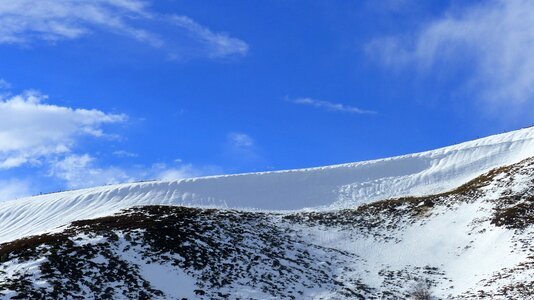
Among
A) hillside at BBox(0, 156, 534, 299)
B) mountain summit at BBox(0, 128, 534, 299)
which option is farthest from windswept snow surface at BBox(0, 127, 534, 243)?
hillside at BBox(0, 156, 534, 299)

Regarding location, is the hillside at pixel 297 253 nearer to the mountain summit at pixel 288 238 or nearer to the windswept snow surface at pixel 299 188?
the mountain summit at pixel 288 238

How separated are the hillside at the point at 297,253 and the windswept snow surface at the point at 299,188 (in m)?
6.91

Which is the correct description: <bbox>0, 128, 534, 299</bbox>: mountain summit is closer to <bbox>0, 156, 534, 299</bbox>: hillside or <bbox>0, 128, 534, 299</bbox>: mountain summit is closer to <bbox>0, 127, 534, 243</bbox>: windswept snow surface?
<bbox>0, 156, 534, 299</bbox>: hillside

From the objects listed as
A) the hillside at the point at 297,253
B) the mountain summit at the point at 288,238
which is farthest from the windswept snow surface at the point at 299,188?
the hillside at the point at 297,253

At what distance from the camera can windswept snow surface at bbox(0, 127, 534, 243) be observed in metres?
51.0

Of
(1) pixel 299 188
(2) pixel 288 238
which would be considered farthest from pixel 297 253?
(1) pixel 299 188

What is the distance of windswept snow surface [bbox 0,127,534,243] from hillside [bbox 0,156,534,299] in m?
6.91

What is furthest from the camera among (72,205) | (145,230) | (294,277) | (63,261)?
(72,205)

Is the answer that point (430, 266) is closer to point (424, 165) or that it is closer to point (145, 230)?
point (145, 230)

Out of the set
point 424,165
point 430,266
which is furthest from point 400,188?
point 430,266

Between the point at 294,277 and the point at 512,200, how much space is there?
19.0 m

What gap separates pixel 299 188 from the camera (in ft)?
187

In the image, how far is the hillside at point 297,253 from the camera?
29.3 metres

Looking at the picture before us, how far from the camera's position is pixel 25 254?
3000 cm
